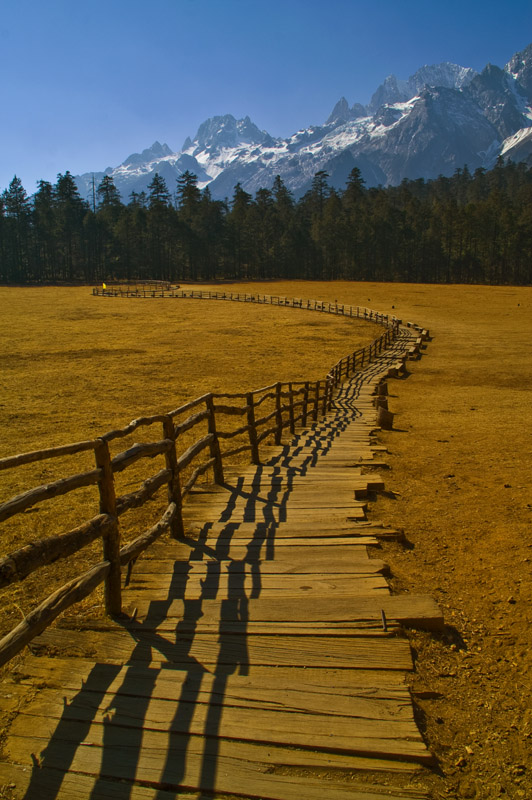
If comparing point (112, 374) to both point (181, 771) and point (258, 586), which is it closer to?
point (258, 586)

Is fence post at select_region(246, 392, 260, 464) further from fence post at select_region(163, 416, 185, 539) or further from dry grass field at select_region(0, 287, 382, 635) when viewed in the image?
fence post at select_region(163, 416, 185, 539)

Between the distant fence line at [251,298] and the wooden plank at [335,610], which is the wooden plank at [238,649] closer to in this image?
the wooden plank at [335,610]

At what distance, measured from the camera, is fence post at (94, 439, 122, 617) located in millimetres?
3395

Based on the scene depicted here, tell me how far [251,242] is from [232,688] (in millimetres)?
92238

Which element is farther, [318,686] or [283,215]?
[283,215]

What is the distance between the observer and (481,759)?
2498mm

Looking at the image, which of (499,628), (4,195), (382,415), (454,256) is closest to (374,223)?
(454,256)

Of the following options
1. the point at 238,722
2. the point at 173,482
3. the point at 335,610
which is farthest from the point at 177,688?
the point at 173,482

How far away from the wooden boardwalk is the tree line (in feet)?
283

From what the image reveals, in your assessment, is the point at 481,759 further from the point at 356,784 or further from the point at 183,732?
the point at 183,732

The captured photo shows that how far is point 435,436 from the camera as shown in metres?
11.2

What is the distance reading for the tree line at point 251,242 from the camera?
82.2 meters

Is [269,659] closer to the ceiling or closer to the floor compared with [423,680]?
closer to the ceiling

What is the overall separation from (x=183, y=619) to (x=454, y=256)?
92.9 metres
